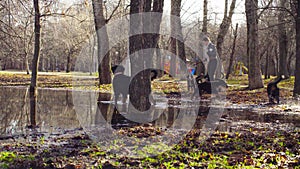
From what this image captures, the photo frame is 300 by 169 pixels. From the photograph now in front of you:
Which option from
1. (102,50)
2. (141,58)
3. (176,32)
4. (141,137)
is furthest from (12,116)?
(176,32)

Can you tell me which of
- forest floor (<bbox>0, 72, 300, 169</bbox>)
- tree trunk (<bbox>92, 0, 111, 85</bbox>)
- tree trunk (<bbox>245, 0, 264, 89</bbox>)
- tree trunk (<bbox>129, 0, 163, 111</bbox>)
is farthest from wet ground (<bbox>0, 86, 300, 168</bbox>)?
tree trunk (<bbox>92, 0, 111, 85</bbox>)

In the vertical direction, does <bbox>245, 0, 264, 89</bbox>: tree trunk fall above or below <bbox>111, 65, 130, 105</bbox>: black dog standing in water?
above

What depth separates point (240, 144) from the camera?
6.19m

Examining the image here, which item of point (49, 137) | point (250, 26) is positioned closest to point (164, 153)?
point (49, 137)

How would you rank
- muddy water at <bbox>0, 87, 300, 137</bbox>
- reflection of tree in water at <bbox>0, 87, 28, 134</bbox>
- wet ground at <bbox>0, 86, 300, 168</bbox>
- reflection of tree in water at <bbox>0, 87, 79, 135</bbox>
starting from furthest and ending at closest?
muddy water at <bbox>0, 87, 300, 137</bbox> < reflection of tree in water at <bbox>0, 87, 79, 135</bbox> < reflection of tree in water at <bbox>0, 87, 28, 134</bbox> < wet ground at <bbox>0, 86, 300, 168</bbox>

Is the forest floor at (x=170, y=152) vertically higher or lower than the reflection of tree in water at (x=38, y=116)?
lower

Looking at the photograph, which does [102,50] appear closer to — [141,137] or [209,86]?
[209,86]

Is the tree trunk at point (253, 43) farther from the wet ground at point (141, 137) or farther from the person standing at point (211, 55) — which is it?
the wet ground at point (141, 137)

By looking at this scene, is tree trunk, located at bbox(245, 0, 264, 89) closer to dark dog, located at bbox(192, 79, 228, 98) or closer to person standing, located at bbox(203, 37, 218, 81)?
dark dog, located at bbox(192, 79, 228, 98)

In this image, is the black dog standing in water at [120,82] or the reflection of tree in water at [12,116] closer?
the reflection of tree in water at [12,116]

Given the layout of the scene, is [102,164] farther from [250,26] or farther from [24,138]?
[250,26]

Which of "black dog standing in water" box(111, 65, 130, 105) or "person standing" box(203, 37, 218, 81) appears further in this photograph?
"person standing" box(203, 37, 218, 81)

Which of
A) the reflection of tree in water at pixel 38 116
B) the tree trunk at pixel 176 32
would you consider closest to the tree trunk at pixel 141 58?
the reflection of tree in water at pixel 38 116

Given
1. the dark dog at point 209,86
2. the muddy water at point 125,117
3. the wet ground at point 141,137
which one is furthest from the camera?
the dark dog at point 209,86
